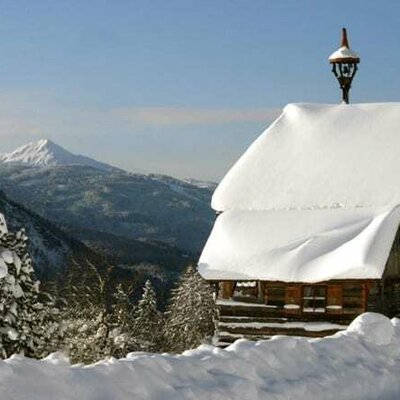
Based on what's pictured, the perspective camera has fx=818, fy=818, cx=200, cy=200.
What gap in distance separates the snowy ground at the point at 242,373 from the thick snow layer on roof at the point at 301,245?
952cm

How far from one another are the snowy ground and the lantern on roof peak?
19.2 meters

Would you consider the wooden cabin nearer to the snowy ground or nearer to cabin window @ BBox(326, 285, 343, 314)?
cabin window @ BBox(326, 285, 343, 314)

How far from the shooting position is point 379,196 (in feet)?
65.9

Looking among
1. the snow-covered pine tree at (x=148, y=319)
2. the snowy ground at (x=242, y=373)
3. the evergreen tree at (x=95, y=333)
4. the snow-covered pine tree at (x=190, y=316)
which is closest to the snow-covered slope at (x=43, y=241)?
the snow-covered pine tree at (x=148, y=319)

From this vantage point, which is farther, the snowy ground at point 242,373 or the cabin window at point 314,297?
the cabin window at point 314,297

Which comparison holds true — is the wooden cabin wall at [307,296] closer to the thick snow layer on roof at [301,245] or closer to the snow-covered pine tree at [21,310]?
the thick snow layer on roof at [301,245]

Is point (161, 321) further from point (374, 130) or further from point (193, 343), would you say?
point (374, 130)

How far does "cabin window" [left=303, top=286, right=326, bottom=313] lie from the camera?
1986 centimetres

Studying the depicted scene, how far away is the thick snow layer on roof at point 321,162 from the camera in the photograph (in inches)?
816

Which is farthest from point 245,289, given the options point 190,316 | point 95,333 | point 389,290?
point 190,316

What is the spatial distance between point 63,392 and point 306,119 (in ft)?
67.0

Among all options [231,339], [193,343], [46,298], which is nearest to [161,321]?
[193,343]

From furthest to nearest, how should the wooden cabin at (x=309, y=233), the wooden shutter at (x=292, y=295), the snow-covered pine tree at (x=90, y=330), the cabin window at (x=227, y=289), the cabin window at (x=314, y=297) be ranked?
the snow-covered pine tree at (x=90, y=330) → the cabin window at (x=227, y=289) → the cabin window at (x=314, y=297) → the wooden shutter at (x=292, y=295) → the wooden cabin at (x=309, y=233)

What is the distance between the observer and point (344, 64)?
88.1 feet
